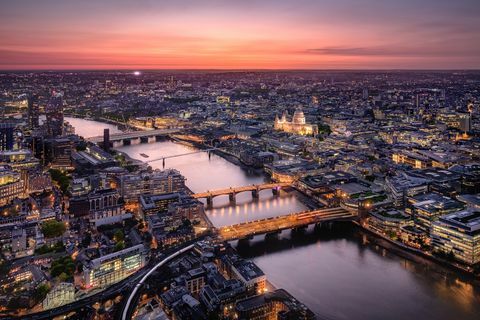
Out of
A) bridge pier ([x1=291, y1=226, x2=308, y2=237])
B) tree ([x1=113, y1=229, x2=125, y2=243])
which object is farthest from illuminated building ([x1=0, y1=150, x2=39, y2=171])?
bridge pier ([x1=291, y1=226, x2=308, y2=237])

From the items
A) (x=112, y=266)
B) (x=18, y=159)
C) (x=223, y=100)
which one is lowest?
(x=112, y=266)

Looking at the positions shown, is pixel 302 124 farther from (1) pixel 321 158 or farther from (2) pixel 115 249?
(2) pixel 115 249

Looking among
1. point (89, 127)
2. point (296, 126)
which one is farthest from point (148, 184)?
point (89, 127)

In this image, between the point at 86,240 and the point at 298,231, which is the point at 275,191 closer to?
the point at 298,231

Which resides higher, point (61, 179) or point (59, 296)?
point (61, 179)

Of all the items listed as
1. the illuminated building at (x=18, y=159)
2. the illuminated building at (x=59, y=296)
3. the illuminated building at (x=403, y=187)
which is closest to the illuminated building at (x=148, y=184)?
the illuminated building at (x=18, y=159)

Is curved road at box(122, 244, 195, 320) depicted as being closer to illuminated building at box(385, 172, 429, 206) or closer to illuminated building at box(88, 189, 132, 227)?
illuminated building at box(88, 189, 132, 227)
